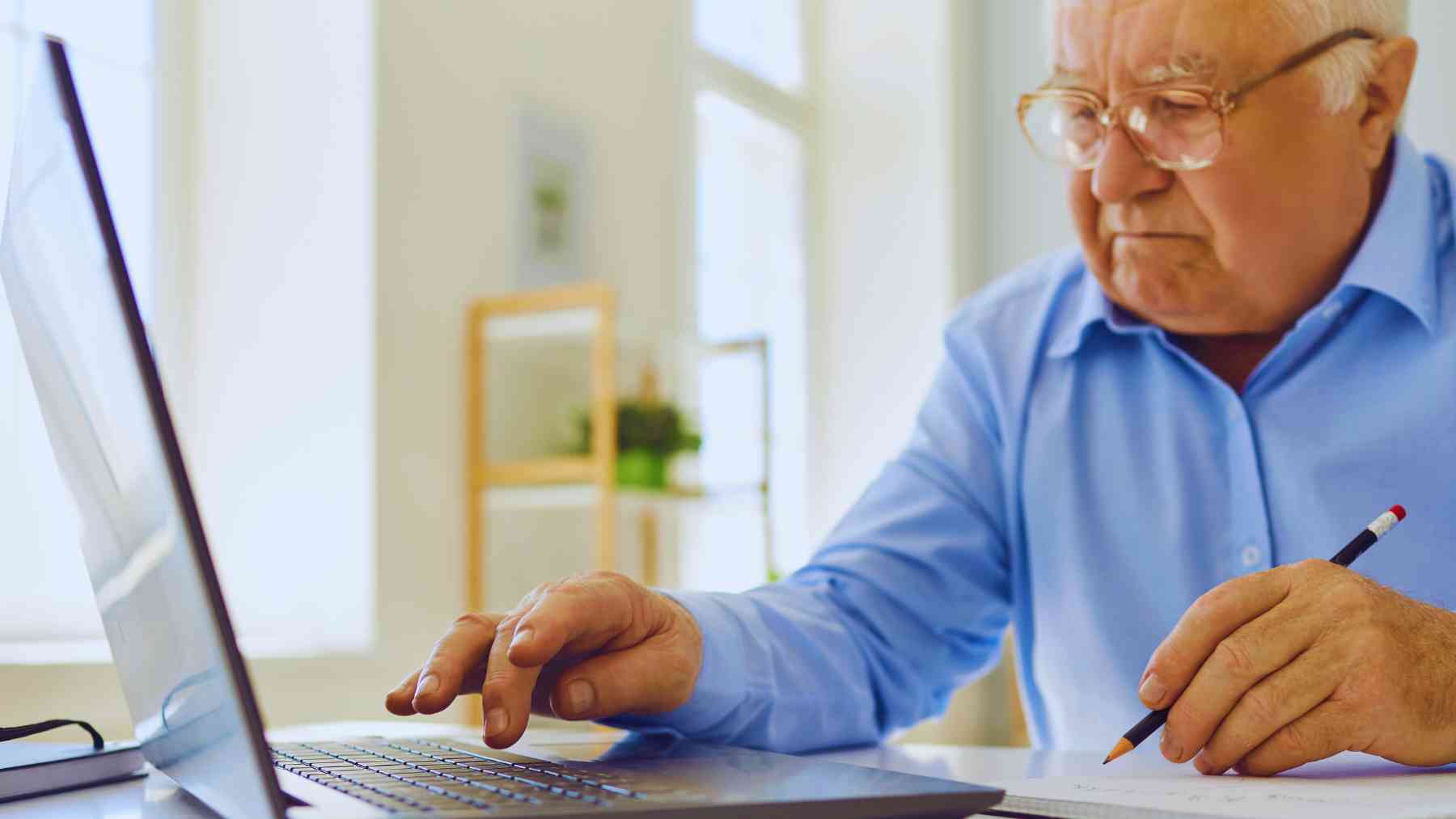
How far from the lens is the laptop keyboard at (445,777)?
0.49m

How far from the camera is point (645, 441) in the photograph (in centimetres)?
289

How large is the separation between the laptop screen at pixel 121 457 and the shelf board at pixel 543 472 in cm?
209

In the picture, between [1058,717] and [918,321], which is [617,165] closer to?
[918,321]

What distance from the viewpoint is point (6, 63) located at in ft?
7.27

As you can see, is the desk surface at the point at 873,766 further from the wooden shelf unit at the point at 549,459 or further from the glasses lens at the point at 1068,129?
the wooden shelf unit at the point at 549,459

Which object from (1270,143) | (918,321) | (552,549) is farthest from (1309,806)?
(918,321)

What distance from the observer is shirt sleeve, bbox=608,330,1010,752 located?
36.4 inches

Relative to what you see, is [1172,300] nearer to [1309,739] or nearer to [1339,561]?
[1339,561]

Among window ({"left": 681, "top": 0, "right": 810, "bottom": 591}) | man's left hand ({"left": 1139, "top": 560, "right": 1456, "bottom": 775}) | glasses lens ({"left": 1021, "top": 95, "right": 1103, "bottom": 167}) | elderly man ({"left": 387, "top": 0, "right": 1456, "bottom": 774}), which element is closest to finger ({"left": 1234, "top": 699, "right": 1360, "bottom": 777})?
man's left hand ({"left": 1139, "top": 560, "right": 1456, "bottom": 775})

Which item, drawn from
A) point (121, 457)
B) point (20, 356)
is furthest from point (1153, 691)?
point (20, 356)

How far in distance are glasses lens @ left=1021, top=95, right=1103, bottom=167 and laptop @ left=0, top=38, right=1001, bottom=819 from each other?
2.19 ft

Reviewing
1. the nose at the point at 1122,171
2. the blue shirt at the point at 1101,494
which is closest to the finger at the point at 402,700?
the blue shirt at the point at 1101,494

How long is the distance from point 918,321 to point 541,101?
1.69 metres

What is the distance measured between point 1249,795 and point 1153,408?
25.3 inches
